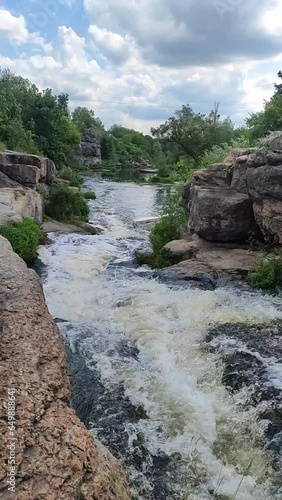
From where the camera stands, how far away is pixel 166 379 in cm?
634

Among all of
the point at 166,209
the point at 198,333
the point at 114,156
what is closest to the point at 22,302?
the point at 198,333

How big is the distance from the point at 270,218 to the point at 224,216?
5.30 ft

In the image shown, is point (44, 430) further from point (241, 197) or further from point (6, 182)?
point (6, 182)

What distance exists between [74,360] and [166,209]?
10.3 meters

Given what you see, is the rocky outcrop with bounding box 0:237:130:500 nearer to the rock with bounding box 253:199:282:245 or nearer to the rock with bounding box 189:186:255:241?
the rock with bounding box 253:199:282:245

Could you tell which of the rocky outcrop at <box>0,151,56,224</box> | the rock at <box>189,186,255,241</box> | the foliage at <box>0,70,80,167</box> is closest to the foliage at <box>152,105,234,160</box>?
the foliage at <box>0,70,80,167</box>

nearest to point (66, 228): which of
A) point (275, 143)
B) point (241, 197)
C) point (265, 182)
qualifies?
point (241, 197)

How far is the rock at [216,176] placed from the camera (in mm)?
13938

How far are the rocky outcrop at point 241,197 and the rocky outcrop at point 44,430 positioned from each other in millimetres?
7723

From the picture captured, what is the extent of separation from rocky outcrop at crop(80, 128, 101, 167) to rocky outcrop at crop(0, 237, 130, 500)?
231ft

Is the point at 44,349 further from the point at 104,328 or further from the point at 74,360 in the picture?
the point at 104,328

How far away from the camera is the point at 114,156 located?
271ft

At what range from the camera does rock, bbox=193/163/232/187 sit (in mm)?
13938

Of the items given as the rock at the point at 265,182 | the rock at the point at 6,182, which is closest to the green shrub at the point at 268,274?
the rock at the point at 265,182
